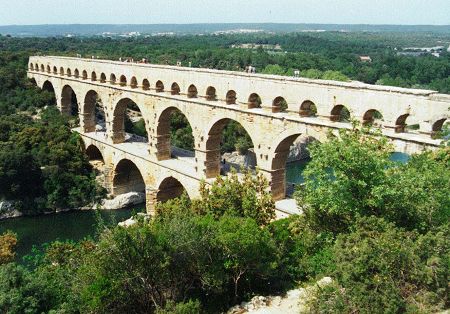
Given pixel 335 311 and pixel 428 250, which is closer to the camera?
pixel 335 311

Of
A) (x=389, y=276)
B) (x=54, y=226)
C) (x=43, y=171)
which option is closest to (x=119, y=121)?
(x=43, y=171)

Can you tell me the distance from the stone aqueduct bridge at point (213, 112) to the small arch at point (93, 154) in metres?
0.36

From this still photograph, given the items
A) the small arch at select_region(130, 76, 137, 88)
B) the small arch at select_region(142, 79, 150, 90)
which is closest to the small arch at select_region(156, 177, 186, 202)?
the small arch at select_region(142, 79, 150, 90)

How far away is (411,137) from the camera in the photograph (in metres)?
17.7

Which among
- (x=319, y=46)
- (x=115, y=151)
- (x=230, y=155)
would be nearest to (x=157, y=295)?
(x=115, y=151)

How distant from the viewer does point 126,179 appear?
36125mm

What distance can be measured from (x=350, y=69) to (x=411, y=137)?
202ft

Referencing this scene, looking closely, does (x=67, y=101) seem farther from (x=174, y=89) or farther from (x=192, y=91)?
(x=192, y=91)

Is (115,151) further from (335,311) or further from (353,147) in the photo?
(335,311)

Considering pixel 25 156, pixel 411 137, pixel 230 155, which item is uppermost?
pixel 411 137

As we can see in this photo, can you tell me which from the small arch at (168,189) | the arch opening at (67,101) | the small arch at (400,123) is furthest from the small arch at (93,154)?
the small arch at (400,123)

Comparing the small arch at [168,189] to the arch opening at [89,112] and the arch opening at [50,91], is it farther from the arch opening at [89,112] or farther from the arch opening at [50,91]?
the arch opening at [50,91]

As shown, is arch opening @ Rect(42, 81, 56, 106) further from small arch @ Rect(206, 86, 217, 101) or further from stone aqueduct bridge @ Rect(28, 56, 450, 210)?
small arch @ Rect(206, 86, 217, 101)

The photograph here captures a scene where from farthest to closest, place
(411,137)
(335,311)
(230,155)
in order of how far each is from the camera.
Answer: (230,155), (411,137), (335,311)
